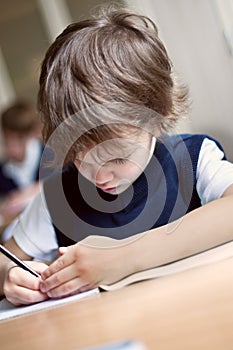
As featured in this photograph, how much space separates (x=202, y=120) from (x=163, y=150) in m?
0.04

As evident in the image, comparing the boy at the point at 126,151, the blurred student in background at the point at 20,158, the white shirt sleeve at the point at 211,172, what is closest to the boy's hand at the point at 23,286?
the boy at the point at 126,151

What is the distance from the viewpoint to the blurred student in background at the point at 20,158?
64.6 inches

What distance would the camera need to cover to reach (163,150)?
0.47 meters

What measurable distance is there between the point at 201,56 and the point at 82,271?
0.16 metres

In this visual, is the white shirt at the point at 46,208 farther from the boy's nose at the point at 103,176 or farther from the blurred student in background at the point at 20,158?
the blurred student in background at the point at 20,158

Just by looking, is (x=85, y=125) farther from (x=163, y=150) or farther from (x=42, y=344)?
(x=42, y=344)

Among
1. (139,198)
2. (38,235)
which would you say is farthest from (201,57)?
(38,235)

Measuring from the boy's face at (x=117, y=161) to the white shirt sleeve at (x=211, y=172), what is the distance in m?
0.04

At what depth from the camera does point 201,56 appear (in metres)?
0.45

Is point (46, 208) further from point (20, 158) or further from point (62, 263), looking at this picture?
point (20, 158)

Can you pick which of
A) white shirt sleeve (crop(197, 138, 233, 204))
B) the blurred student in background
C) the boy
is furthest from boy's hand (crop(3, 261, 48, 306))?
the blurred student in background

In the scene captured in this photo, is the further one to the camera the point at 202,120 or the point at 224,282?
the point at 202,120

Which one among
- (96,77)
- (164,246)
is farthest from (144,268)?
(96,77)

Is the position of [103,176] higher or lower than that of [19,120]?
higher
